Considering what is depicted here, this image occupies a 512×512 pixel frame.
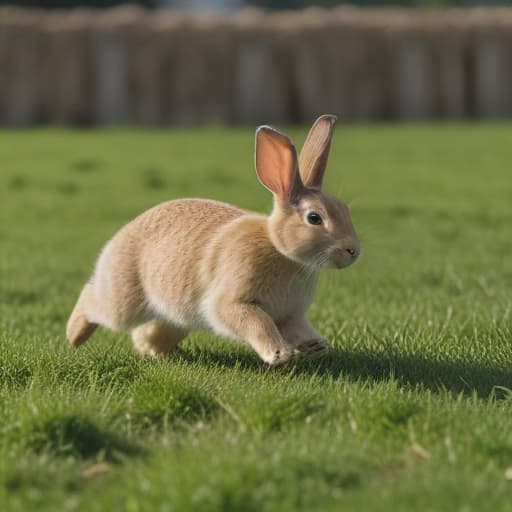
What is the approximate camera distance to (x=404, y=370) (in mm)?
4707

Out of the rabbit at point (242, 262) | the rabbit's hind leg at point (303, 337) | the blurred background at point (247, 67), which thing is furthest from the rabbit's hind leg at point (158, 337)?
the blurred background at point (247, 67)

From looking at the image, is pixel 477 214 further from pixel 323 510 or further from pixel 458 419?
pixel 323 510

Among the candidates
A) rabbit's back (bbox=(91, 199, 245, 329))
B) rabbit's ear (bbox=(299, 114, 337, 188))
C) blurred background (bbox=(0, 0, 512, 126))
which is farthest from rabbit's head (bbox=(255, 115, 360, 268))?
blurred background (bbox=(0, 0, 512, 126))

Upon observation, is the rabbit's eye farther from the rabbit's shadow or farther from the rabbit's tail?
the rabbit's tail

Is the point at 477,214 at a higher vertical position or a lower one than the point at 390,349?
lower

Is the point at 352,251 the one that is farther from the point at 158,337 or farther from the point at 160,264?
the point at 158,337

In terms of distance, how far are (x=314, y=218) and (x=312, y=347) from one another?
55cm

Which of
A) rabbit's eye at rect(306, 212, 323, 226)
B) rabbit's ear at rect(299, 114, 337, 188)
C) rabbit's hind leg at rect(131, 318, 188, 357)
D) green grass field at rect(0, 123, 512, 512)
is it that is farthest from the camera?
rabbit's hind leg at rect(131, 318, 188, 357)

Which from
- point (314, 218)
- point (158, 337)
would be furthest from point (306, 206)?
point (158, 337)

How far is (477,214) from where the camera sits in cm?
Answer: 1129

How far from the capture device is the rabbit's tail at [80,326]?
540 cm

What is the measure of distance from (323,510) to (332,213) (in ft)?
5.55

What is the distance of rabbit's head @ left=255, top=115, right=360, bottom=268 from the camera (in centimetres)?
444

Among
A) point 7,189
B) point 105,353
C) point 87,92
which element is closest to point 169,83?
point 87,92
